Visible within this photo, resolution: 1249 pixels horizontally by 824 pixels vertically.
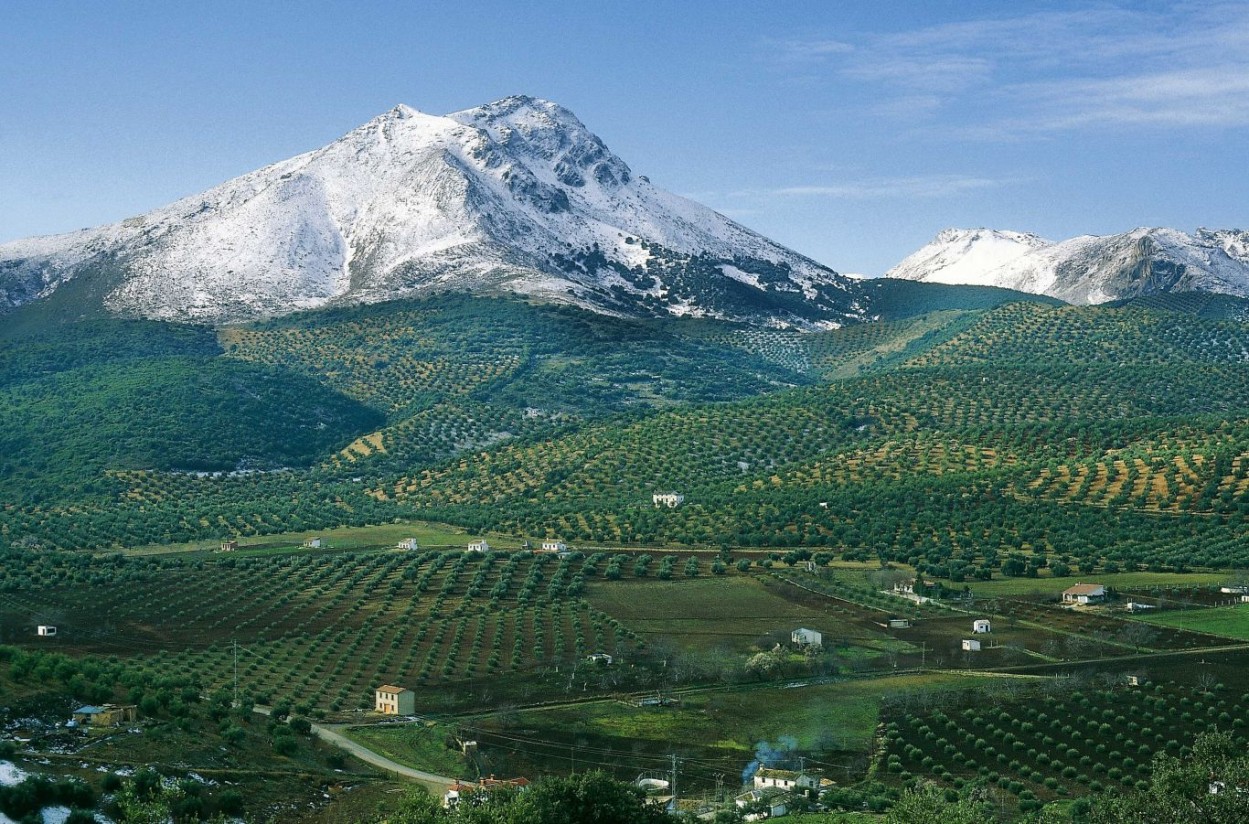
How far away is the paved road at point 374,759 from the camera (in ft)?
185

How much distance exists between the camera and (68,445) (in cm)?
15000

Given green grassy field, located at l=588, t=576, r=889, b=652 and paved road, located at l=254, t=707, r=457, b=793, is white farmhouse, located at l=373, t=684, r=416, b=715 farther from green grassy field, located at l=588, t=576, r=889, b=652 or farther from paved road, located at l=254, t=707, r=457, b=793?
green grassy field, located at l=588, t=576, r=889, b=652

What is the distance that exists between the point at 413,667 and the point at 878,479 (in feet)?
196

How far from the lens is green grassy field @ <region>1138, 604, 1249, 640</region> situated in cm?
7769

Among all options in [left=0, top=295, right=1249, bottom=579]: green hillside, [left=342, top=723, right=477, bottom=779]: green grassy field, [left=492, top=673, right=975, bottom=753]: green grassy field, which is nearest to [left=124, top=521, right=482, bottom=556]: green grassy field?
[left=0, top=295, right=1249, bottom=579]: green hillside

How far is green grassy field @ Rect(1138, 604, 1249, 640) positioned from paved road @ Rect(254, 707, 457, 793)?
4112cm

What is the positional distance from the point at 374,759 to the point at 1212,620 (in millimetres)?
45205

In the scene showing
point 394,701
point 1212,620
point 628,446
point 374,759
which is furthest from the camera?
point 628,446

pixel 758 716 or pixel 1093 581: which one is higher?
pixel 1093 581

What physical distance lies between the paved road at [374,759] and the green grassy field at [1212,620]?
4112 centimetres

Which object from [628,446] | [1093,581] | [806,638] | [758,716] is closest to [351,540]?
[628,446]

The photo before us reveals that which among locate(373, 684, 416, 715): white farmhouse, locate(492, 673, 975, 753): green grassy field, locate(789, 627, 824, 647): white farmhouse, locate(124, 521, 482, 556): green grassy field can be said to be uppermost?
locate(124, 521, 482, 556): green grassy field

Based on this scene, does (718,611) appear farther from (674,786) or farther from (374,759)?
(374,759)

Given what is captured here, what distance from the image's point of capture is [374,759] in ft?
193
